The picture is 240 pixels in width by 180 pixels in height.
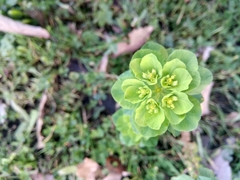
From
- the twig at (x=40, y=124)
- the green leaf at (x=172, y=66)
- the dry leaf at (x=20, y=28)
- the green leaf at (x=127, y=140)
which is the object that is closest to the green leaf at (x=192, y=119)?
the green leaf at (x=172, y=66)

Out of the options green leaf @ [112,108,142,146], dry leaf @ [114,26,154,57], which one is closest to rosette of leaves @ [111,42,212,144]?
green leaf @ [112,108,142,146]

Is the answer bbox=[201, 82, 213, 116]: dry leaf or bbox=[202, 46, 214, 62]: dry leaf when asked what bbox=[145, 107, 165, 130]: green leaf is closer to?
bbox=[201, 82, 213, 116]: dry leaf

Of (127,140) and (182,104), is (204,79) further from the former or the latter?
(127,140)

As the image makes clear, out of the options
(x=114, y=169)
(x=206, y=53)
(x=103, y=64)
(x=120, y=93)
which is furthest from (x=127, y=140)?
(x=206, y=53)

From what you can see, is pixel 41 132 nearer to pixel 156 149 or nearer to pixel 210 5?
pixel 156 149

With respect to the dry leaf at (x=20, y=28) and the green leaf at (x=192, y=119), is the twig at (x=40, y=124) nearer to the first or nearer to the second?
the dry leaf at (x=20, y=28)

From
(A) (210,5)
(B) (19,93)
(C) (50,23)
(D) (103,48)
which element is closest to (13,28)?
(C) (50,23)
